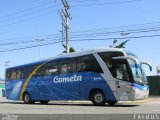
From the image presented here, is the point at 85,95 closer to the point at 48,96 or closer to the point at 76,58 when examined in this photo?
the point at 76,58

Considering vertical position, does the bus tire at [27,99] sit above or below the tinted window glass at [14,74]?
below

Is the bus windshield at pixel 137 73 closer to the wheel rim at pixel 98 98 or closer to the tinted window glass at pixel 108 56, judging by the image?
the tinted window glass at pixel 108 56

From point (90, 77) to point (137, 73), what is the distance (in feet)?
9.76

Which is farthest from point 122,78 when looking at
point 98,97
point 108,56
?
point 98,97

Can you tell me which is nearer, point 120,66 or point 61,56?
point 120,66

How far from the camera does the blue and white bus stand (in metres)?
22.6

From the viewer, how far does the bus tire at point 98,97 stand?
23.6 m

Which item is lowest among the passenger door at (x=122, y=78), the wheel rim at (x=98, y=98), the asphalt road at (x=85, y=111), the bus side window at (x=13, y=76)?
the asphalt road at (x=85, y=111)

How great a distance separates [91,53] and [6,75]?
445 inches

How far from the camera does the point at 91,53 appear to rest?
24016 millimetres

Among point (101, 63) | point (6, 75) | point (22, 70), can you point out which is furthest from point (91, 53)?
point (6, 75)

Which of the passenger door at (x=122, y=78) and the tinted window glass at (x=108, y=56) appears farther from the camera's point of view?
the tinted window glass at (x=108, y=56)

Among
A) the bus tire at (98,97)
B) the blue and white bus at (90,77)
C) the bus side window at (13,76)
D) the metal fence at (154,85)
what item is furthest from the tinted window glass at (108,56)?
the metal fence at (154,85)

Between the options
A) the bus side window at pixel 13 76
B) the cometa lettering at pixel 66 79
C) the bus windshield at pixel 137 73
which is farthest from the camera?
the bus side window at pixel 13 76
